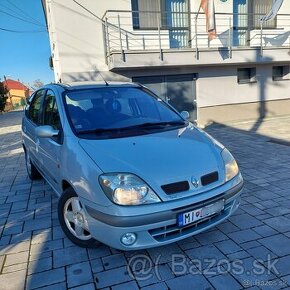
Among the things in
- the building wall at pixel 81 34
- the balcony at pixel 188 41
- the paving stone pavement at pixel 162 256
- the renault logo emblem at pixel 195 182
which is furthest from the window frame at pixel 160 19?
the renault logo emblem at pixel 195 182

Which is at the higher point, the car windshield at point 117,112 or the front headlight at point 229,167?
the car windshield at point 117,112

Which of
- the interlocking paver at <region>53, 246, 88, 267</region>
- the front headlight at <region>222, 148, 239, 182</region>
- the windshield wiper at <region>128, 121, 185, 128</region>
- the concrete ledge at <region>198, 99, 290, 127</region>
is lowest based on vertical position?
the interlocking paver at <region>53, 246, 88, 267</region>

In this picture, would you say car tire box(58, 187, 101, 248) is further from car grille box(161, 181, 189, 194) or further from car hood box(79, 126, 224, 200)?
car grille box(161, 181, 189, 194)

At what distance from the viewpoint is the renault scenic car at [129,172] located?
2.53m

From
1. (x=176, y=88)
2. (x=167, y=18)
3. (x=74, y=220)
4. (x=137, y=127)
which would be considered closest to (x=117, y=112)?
(x=137, y=127)

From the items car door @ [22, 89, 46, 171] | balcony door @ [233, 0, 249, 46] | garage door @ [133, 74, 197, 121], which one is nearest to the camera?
car door @ [22, 89, 46, 171]

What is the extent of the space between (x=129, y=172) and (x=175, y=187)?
0.42m

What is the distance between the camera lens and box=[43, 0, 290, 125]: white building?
947 cm

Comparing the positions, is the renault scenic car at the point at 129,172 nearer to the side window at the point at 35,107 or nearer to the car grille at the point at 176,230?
the car grille at the point at 176,230

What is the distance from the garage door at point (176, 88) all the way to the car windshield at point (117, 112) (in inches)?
259

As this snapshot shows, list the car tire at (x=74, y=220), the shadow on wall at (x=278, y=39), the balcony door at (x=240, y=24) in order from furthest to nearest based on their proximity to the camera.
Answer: the shadow on wall at (x=278, y=39) → the balcony door at (x=240, y=24) → the car tire at (x=74, y=220)

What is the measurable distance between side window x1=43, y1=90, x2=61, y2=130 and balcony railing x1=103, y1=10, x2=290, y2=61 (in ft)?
18.0

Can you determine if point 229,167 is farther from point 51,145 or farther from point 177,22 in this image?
point 177,22

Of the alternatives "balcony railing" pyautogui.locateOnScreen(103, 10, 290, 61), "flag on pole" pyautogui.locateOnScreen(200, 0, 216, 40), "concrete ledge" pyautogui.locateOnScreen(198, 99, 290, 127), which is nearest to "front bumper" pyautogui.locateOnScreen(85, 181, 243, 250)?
"balcony railing" pyautogui.locateOnScreen(103, 10, 290, 61)
